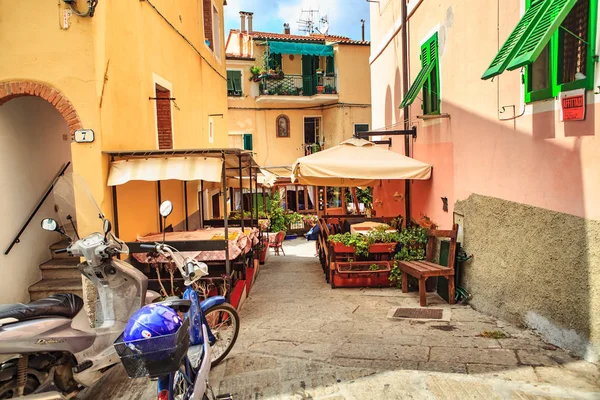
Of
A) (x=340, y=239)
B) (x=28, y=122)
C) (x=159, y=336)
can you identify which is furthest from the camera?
(x=340, y=239)

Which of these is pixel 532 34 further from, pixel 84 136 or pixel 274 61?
pixel 274 61

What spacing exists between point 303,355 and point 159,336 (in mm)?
2505

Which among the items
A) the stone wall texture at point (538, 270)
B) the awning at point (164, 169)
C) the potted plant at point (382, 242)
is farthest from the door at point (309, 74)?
the awning at point (164, 169)

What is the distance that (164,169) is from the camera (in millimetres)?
6371

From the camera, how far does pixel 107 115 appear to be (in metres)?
6.45

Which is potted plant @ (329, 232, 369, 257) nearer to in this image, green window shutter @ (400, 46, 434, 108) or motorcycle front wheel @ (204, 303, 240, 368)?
green window shutter @ (400, 46, 434, 108)

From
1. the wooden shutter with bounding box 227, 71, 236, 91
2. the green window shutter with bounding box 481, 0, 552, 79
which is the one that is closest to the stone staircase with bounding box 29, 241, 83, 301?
the green window shutter with bounding box 481, 0, 552, 79

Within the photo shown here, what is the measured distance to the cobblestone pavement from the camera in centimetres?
380

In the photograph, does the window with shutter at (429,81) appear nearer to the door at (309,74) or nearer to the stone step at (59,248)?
the stone step at (59,248)

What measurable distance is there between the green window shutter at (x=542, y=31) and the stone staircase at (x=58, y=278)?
6.18 m

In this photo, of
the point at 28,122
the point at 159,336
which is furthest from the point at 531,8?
the point at 28,122

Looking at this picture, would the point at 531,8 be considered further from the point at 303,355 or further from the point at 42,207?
the point at 42,207

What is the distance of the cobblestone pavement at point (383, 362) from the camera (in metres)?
3.80

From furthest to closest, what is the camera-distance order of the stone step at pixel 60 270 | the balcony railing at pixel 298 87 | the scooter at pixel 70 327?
1. the balcony railing at pixel 298 87
2. the stone step at pixel 60 270
3. the scooter at pixel 70 327
